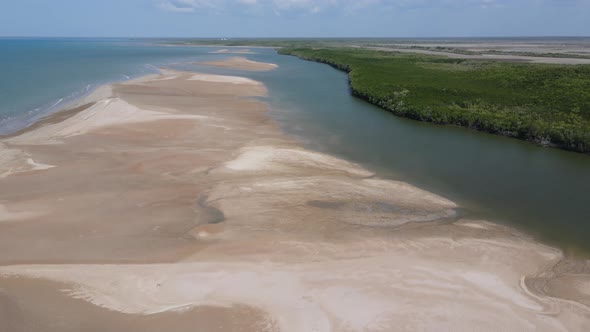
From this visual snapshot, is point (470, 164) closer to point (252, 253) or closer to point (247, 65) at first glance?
point (252, 253)

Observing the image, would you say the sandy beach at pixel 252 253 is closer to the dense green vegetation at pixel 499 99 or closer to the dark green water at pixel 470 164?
the dark green water at pixel 470 164

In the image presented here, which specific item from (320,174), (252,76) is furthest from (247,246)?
(252,76)

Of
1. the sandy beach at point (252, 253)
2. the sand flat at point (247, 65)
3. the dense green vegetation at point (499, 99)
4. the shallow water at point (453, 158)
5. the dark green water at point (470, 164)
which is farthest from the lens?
the sand flat at point (247, 65)

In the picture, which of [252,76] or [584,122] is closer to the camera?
[584,122]

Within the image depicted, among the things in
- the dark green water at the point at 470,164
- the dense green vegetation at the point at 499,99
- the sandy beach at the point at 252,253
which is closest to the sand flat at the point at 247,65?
the dense green vegetation at the point at 499,99

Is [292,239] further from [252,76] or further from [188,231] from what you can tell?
[252,76]
